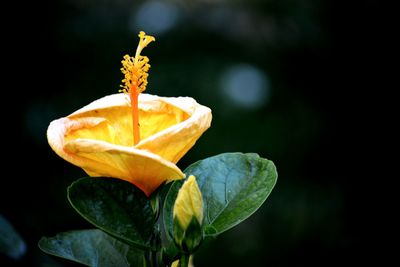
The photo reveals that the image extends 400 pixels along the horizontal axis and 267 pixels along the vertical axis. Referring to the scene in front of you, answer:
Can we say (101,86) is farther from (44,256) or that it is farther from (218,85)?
(44,256)

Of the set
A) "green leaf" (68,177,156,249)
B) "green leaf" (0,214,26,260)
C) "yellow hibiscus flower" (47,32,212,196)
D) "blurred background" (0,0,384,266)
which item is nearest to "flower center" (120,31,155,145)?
"yellow hibiscus flower" (47,32,212,196)

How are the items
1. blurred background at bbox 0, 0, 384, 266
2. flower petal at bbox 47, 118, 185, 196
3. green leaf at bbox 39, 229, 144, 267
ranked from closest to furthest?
flower petal at bbox 47, 118, 185, 196
green leaf at bbox 39, 229, 144, 267
blurred background at bbox 0, 0, 384, 266

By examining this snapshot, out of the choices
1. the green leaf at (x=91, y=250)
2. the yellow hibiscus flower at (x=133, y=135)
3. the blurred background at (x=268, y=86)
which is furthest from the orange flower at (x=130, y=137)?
the blurred background at (x=268, y=86)

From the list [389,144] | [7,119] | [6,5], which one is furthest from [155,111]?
[389,144]

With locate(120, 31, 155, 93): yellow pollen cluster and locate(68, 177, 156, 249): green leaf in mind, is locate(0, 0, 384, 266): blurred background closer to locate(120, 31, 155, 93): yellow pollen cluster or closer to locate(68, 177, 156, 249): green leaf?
locate(120, 31, 155, 93): yellow pollen cluster

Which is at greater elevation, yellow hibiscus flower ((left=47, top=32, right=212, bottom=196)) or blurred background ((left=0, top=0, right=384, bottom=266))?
yellow hibiscus flower ((left=47, top=32, right=212, bottom=196))

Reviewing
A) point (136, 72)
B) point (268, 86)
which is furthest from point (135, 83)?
point (268, 86)

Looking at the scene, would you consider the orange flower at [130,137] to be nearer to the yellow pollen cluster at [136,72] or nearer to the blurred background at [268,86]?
the yellow pollen cluster at [136,72]
